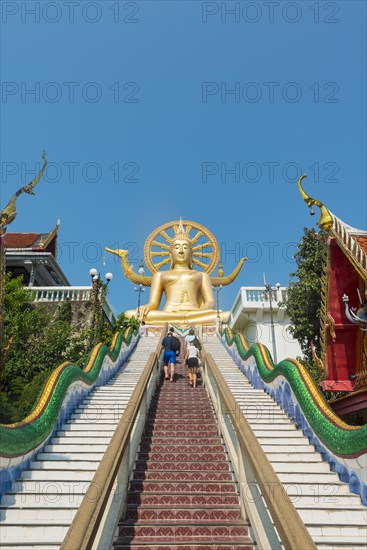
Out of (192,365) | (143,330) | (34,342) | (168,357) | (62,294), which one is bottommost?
(192,365)

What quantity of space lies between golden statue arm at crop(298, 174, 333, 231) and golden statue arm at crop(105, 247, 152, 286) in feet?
62.0

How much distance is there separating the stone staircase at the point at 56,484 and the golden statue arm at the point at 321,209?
5.29m

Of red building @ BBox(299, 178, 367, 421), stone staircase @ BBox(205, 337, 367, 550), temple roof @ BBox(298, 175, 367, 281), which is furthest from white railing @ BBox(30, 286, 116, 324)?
stone staircase @ BBox(205, 337, 367, 550)

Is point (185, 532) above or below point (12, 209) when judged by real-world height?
below

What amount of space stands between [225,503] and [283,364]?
3.31 m

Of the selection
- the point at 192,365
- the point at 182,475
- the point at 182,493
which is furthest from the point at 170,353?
the point at 182,493

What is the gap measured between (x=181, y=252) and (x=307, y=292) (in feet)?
38.0

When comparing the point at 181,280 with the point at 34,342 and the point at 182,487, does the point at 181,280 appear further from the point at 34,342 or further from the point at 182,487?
the point at 182,487

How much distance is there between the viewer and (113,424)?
6559 mm

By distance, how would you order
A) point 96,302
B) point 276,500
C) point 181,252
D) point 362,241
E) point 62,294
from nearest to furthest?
point 276,500 → point 362,241 → point 96,302 → point 62,294 → point 181,252

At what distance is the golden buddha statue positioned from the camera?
2262 cm

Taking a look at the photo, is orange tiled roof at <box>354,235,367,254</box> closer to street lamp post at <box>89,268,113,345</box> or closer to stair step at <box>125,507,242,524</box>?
stair step at <box>125,507,242,524</box>

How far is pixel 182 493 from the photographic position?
15.1ft

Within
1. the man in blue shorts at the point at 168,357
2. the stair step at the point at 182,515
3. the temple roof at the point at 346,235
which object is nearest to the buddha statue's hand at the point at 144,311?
the man in blue shorts at the point at 168,357
